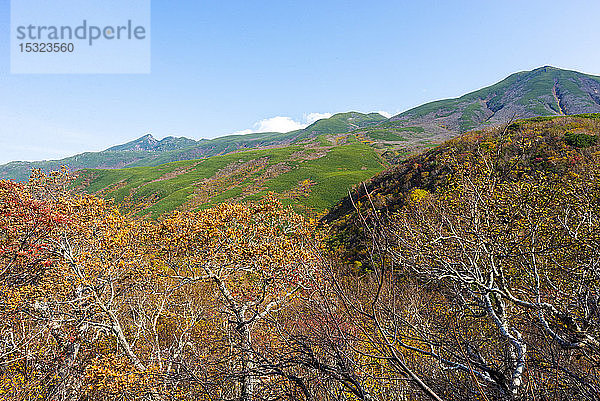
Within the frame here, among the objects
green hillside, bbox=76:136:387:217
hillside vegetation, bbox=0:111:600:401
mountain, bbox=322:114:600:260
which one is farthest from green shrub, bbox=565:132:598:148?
green hillside, bbox=76:136:387:217

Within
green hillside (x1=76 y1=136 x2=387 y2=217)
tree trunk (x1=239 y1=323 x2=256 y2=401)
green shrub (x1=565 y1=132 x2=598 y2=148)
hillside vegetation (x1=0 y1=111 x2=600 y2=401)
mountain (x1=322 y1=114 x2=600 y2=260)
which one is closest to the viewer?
tree trunk (x1=239 y1=323 x2=256 y2=401)

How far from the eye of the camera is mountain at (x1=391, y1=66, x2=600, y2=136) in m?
143

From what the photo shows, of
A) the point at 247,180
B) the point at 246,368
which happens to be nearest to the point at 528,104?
the point at 247,180

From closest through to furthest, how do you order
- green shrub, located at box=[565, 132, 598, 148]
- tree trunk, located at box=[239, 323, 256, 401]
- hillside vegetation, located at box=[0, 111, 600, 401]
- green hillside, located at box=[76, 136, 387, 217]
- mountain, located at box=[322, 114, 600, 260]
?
tree trunk, located at box=[239, 323, 256, 401] → hillside vegetation, located at box=[0, 111, 600, 401] → mountain, located at box=[322, 114, 600, 260] → green shrub, located at box=[565, 132, 598, 148] → green hillside, located at box=[76, 136, 387, 217]

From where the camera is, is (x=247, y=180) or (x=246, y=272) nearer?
(x=246, y=272)

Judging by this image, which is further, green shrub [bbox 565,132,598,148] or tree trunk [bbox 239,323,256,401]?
green shrub [bbox 565,132,598,148]

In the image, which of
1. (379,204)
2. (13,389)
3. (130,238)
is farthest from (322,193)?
(13,389)

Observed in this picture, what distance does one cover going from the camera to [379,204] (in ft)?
100

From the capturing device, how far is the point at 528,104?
15262cm

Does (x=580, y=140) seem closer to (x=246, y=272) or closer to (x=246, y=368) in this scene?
(x=246, y=272)

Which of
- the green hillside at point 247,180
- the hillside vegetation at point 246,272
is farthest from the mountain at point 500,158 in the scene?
the green hillside at point 247,180

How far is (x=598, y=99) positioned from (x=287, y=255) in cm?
22247

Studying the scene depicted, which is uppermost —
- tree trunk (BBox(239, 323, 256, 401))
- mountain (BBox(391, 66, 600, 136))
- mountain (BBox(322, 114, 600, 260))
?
mountain (BBox(391, 66, 600, 136))

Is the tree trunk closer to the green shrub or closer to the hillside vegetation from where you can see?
the hillside vegetation
